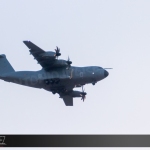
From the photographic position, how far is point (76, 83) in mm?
47688

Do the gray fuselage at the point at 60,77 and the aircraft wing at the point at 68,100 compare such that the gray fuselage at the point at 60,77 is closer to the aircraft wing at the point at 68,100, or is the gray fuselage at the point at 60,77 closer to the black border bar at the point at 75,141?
the aircraft wing at the point at 68,100

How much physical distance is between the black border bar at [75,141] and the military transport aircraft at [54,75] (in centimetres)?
1948

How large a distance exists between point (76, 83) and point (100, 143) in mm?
21838

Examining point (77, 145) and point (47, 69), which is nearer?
point (77, 145)

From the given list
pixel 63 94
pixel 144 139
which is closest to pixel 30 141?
pixel 144 139

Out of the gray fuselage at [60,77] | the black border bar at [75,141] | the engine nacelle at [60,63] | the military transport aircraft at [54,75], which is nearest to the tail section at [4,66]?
the military transport aircraft at [54,75]

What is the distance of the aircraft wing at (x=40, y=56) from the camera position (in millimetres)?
45438

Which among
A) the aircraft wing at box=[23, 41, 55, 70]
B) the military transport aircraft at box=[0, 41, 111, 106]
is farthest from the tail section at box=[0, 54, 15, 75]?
the aircraft wing at box=[23, 41, 55, 70]

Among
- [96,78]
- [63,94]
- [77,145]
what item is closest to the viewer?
[77,145]

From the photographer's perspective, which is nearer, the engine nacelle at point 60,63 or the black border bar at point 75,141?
the black border bar at point 75,141

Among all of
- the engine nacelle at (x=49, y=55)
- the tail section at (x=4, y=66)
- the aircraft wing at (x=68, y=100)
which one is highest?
the engine nacelle at (x=49, y=55)

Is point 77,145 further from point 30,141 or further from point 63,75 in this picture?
point 63,75

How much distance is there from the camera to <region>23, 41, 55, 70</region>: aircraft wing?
4544 cm

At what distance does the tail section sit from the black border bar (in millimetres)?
23740
